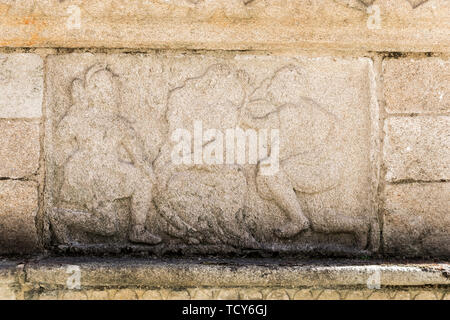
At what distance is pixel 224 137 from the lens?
2596 millimetres

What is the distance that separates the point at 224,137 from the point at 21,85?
1.07 m

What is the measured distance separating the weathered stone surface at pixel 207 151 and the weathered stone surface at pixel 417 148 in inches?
4.2

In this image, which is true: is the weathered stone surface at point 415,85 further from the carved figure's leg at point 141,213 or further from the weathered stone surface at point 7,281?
the weathered stone surface at point 7,281

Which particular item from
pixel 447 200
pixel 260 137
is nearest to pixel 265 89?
pixel 260 137

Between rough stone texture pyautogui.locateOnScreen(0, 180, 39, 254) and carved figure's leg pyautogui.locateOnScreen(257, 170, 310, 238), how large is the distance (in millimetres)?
1171

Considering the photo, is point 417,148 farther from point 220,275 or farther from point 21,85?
point 21,85

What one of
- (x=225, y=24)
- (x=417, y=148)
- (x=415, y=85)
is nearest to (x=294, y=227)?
(x=417, y=148)

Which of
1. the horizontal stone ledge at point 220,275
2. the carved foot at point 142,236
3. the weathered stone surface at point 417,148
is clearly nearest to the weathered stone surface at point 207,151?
the carved foot at point 142,236

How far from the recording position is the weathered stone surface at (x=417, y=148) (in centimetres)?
262

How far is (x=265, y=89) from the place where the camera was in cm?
263

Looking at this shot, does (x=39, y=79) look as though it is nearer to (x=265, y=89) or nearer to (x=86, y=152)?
(x=86, y=152)

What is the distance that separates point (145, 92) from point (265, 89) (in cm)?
63

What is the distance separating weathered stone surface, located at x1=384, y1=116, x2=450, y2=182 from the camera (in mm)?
2623

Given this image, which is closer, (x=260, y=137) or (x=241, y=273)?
(x=241, y=273)
